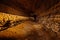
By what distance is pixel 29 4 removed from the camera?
2.44 metres

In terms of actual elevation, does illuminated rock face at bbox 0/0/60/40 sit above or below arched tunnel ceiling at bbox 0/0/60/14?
below

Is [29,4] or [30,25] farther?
[29,4]

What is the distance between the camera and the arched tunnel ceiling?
2.35 metres

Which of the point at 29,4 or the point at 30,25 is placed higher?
the point at 29,4

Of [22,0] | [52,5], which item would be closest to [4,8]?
[22,0]

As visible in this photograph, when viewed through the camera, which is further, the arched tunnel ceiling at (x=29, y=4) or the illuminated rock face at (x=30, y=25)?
the arched tunnel ceiling at (x=29, y=4)

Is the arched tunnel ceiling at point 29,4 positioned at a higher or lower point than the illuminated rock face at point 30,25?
higher

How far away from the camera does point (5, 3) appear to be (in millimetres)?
2316

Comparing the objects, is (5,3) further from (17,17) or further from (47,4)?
(47,4)

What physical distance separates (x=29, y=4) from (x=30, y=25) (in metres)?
0.52

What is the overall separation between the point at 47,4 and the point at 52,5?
0.37 feet

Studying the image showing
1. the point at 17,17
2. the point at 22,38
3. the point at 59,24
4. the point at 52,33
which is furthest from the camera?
the point at 17,17

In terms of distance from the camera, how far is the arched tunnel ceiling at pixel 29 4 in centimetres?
235

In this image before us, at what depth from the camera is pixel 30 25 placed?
2225mm
